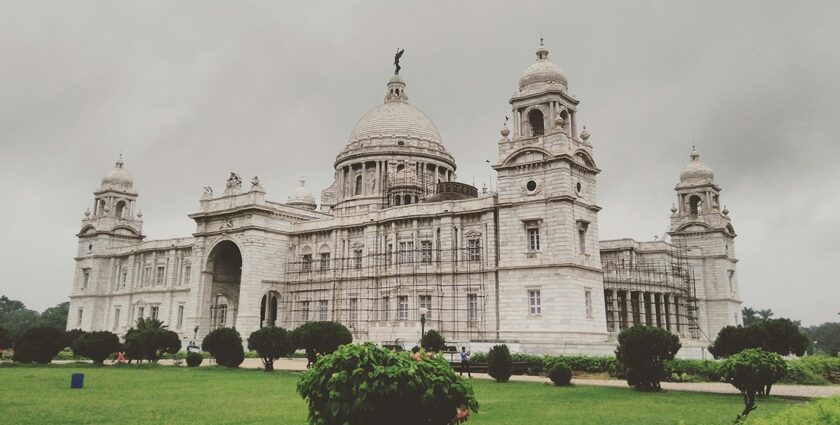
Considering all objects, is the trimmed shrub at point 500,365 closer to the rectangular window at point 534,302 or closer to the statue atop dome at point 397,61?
the rectangular window at point 534,302

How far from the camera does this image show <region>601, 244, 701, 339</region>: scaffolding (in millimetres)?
45969

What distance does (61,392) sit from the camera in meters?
20.8

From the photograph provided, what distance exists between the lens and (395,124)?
232 ft

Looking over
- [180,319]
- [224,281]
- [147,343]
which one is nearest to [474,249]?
[147,343]

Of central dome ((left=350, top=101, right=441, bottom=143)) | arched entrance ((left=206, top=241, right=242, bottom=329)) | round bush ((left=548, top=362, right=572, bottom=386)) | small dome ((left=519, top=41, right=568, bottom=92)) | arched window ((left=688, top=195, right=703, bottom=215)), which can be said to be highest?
central dome ((left=350, top=101, right=441, bottom=143))

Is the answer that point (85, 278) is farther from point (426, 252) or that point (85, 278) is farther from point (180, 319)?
point (426, 252)

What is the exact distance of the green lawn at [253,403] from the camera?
15.6 metres

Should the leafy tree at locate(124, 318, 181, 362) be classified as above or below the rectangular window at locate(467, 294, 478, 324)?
below

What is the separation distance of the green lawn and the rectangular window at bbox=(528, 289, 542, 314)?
40.0 ft

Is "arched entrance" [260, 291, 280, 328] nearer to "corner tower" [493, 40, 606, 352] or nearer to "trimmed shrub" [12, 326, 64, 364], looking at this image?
"trimmed shrub" [12, 326, 64, 364]

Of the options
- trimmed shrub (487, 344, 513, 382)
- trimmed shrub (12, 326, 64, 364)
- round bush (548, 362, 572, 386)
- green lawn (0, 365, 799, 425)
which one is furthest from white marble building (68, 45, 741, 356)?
trimmed shrub (12, 326, 64, 364)

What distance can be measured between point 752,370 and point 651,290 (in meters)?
30.9

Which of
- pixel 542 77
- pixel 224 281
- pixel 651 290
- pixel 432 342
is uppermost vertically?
pixel 542 77

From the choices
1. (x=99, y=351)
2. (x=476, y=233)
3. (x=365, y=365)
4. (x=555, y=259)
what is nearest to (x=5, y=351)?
(x=99, y=351)
